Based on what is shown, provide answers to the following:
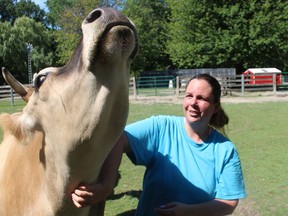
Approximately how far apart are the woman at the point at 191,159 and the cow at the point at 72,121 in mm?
527

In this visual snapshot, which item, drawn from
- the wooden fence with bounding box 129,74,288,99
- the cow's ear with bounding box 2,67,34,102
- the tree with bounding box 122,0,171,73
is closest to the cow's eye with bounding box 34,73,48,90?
the cow's ear with bounding box 2,67,34,102

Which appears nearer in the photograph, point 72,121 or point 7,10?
point 72,121

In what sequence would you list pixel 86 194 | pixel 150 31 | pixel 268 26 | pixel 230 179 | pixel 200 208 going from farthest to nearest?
pixel 150 31, pixel 268 26, pixel 230 179, pixel 200 208, pixel 86 194

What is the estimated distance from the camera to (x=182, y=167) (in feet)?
8.41

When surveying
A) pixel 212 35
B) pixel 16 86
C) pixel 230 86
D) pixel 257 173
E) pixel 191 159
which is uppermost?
pixel 212 35

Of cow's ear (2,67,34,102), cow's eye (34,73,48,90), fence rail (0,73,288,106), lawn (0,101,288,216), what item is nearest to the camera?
cow's eye (34,73,48,90)

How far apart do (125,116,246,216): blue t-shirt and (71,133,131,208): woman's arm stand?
0.26 meters

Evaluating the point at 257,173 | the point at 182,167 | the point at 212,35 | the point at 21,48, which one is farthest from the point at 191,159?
the point at 21,48

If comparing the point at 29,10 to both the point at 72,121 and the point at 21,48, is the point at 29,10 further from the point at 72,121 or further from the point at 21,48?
the point at 72,121

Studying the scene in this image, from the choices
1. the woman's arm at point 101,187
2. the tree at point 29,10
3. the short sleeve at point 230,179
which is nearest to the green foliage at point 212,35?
the tree at point 29,10

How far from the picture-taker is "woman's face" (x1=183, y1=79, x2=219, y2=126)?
2.56 m

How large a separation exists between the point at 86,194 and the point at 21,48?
4255 cm

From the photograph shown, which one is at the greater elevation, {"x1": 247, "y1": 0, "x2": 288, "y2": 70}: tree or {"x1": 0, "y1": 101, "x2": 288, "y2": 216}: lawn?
{"x1": 247, "y1": 0, "x2": 288, "y2": 70}: tree

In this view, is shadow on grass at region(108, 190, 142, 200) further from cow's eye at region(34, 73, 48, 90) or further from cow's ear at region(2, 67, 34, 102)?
cow's eye at region(34, 73, 48, 90)
